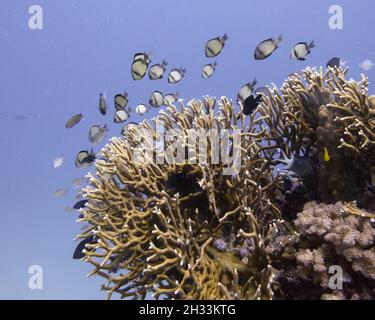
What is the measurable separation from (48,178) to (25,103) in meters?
29.8

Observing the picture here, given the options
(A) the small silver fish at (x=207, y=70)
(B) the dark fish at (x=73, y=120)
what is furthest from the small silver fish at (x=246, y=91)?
(B) the dark fish at (x=73, y=120)

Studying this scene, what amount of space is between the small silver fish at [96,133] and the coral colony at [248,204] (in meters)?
2.62

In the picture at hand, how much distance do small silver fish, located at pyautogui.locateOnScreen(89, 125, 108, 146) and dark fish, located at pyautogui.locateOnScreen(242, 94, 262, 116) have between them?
12.0ft

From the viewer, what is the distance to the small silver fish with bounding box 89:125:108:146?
720 cm

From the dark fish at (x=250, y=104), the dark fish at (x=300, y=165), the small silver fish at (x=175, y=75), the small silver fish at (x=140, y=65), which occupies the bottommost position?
the dark fish at (x=300, y=165)

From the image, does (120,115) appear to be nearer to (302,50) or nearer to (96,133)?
(96,133)

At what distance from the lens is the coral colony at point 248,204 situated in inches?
131

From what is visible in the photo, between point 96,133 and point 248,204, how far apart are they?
422 centimetres

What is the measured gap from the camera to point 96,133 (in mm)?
7199

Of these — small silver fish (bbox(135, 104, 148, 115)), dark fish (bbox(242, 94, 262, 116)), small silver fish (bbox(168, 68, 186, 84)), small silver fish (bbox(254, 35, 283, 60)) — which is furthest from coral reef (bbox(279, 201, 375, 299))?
small silver fish (bbox(135, 104, 148, 115))

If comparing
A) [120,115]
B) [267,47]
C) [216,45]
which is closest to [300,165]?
[267,47]

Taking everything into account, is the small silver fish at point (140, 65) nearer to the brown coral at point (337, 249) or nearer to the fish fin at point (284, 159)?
the fish fin at point (284, 159)

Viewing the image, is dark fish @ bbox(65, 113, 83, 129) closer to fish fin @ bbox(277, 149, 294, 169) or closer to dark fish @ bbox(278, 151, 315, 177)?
fish fin @ bbox(277, 149, 294, 169)

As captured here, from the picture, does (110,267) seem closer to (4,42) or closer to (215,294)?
(215,294)
